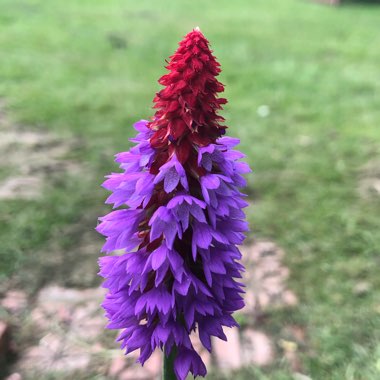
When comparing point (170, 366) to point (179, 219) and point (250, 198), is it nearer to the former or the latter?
point (179, 219)

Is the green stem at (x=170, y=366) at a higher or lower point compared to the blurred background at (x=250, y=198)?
higher

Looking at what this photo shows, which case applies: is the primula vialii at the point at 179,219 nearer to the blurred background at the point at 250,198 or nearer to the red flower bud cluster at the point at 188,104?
the red flower bud cluster at the point at 188,104

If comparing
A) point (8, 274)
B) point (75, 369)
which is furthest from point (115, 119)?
point (75, 369)

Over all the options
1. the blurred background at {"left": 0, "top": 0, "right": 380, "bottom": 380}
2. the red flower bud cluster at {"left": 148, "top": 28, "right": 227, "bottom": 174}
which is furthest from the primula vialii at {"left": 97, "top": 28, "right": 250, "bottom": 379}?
A: the blurred background at {"left": 0, "top": 0, "right": 380, "bottom": 380}

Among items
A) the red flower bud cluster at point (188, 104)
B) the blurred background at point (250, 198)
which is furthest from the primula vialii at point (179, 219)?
the blurred background at point (250, 198)

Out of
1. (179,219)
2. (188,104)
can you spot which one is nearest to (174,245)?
(179,219)

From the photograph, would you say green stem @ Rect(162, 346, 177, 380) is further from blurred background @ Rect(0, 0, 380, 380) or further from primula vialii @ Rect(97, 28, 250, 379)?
blurred background @ Rect(0, 0, 380, 380)

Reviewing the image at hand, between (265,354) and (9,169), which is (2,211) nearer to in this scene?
(9,169)
